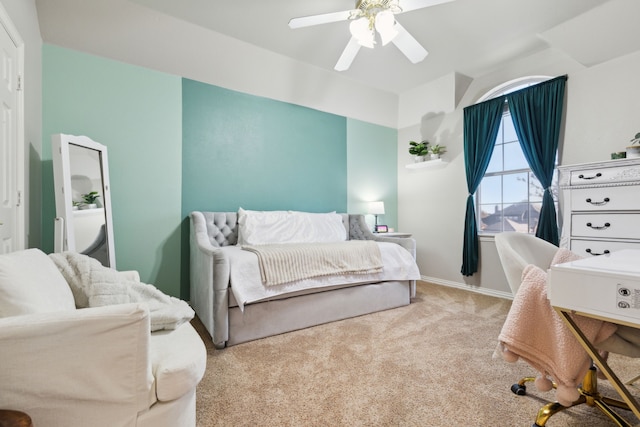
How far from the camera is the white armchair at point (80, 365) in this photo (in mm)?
786

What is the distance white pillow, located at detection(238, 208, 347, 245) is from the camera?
314 cm

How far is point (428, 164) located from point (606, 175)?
2.03 meters

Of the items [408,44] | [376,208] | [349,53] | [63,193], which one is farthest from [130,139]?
[376,208]

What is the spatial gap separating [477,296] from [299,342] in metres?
2.41

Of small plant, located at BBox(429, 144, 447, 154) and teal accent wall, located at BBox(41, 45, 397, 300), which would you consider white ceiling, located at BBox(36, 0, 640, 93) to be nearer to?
teal accent wall, located at BBox(41, 45, 397, 300)

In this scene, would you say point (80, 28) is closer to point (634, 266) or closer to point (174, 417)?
point (174, 417)

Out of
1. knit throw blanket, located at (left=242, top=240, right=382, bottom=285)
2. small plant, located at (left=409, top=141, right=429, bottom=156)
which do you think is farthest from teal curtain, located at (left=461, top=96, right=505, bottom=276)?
knit throw blanket, located at (left=242, top=240, right=382, bottom=285)

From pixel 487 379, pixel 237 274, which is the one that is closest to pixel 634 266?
pixel 487 379

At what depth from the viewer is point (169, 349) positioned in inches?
42.7

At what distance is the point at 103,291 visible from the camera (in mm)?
1236

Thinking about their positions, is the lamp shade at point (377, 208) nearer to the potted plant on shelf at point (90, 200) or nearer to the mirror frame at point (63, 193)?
the potted plant on shelf at point (90, 200)

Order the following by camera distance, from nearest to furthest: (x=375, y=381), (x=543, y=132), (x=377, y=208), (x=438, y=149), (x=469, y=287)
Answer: (x=375, y=381) → (x=543, y=132) → (x=469, y=287) → (x=438, y=149) → (x=377, y=208)

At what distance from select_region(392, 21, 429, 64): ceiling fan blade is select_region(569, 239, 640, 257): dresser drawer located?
203 cm

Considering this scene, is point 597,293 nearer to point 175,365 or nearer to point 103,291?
point 175,365
